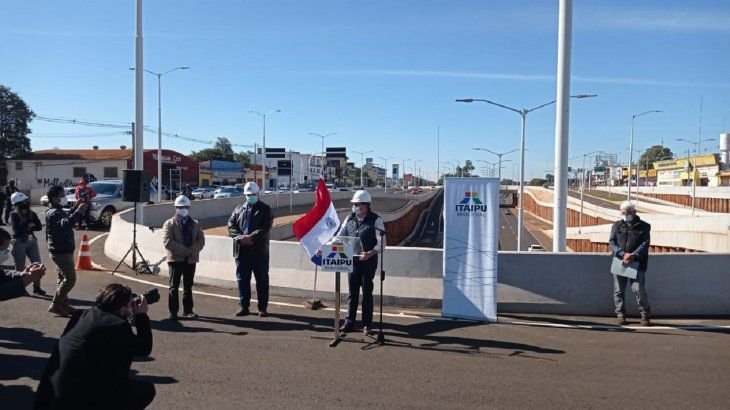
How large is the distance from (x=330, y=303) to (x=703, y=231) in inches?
1126

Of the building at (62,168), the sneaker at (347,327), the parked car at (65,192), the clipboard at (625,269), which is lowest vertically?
the sneaker at (347,327)

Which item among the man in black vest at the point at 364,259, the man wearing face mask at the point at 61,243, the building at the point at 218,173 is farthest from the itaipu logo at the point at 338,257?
the building at the point at 218,173

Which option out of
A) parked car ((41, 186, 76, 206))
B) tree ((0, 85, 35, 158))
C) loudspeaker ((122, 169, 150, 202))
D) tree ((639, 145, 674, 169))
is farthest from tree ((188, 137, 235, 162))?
tree ((639, 145, 674, 169))

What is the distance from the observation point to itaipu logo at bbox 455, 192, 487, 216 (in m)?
9.37

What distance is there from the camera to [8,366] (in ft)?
21.3

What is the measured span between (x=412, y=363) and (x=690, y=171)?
10361cm

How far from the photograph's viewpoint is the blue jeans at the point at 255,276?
9359 millimetres

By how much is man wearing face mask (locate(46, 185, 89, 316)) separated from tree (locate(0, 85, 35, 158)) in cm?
7688

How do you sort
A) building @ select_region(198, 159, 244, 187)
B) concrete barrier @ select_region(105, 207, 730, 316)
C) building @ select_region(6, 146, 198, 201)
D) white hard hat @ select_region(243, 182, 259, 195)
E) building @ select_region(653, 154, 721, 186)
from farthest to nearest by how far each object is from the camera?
building @ select_region(198, 159, 244, 187) < building @ select_region(653, 154, 721, 186) < building @ select_region(6, 146, 198, 201) < concrete barrier @ select_region(105, 207, 730, 316) < white hard hat @ select_region(243, 182, 259, 195)

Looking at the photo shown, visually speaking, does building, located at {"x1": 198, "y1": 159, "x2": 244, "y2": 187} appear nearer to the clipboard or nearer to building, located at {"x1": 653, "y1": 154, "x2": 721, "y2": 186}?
building, located at {"x1": 653, "y1": 154, "x2": 721, "y2": 186}

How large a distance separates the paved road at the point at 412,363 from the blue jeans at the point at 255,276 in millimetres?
373

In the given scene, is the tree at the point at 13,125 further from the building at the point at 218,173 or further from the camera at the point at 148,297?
the camera at the point at 148,297

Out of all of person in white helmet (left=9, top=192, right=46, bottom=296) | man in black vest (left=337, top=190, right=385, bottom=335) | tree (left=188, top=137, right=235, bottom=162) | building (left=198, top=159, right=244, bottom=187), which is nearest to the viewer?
man in black vest (left=337, top=190, right=385, bottom=335)

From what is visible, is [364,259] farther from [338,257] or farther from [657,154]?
[657,154]
